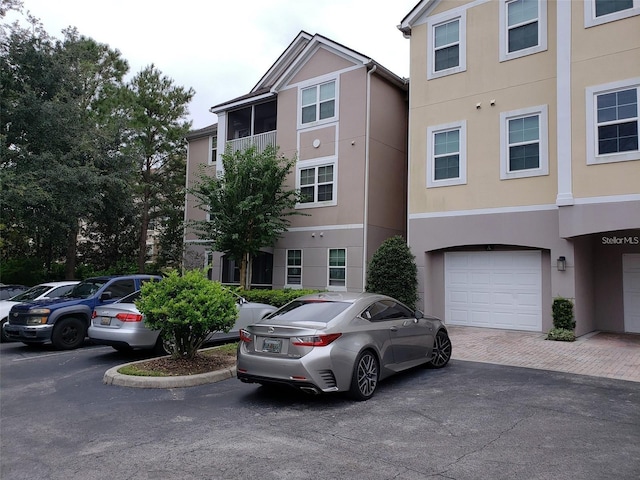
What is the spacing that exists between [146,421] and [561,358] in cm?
809

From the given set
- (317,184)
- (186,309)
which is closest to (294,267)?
(317,184)

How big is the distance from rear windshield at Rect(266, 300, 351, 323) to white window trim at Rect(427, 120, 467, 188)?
8341 mm

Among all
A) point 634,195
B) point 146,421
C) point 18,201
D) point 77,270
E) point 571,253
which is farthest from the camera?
point 77,270

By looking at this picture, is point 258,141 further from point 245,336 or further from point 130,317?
point 245,336

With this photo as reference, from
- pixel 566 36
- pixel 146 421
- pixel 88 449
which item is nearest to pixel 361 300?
pixel 146 421

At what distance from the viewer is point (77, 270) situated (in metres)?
28.0

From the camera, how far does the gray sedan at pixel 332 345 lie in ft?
21.2

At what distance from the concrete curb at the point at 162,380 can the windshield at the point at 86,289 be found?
4.76m

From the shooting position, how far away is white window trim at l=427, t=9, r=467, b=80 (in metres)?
14.8

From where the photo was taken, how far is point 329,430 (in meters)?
5.59

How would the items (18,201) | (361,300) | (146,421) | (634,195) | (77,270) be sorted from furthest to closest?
(77,270)
(18,201)
(634,195)
(361,300)
(146,421)

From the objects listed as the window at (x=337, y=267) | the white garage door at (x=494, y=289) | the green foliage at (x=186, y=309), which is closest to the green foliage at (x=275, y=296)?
the window at (x=337, y=267)

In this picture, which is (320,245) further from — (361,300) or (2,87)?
(2,87)

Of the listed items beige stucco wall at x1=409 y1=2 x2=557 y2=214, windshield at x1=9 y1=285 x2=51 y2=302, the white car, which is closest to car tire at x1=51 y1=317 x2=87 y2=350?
the white car
